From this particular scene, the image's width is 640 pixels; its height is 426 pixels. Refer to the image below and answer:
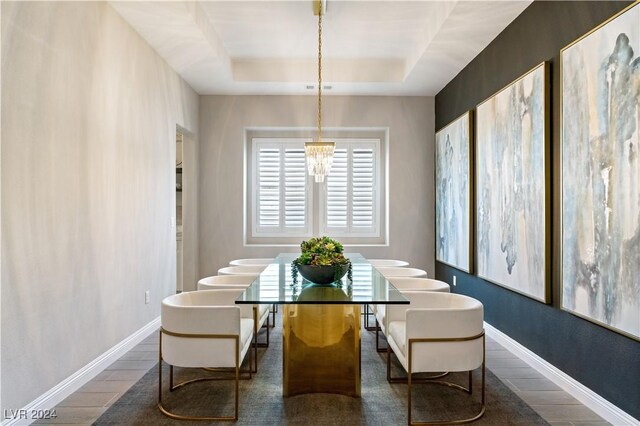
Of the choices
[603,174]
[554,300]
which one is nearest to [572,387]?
[554,300]

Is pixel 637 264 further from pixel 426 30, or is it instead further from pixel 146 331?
pixel 146 331

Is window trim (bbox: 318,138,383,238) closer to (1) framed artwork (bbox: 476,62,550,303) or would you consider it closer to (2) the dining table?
(1) framed artwork (bbox: 476,62,550,303)

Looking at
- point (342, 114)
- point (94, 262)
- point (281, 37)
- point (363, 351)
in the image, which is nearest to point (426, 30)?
point (281, 37)

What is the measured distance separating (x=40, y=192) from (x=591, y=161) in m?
3.28

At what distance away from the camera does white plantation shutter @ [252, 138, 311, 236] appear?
6.73m

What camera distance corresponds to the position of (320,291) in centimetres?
279

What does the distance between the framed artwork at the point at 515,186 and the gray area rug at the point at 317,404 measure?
3.21ft

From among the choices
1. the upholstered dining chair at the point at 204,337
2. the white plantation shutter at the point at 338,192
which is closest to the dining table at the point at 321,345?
the upholstered dining chair at the point at 204,337

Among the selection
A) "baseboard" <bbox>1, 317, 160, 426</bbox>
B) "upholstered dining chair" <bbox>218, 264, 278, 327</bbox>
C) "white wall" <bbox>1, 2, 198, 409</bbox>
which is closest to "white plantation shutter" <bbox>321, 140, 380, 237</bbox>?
"upholstered dining chair" <bbox>218, 264, 278, 327</bbox>

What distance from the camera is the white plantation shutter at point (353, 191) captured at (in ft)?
22.1

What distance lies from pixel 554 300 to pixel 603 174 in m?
1.05

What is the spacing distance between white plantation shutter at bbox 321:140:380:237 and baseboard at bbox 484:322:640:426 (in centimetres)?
297

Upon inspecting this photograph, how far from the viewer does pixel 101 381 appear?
3223mm

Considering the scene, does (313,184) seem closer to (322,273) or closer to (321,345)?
(322,273)
